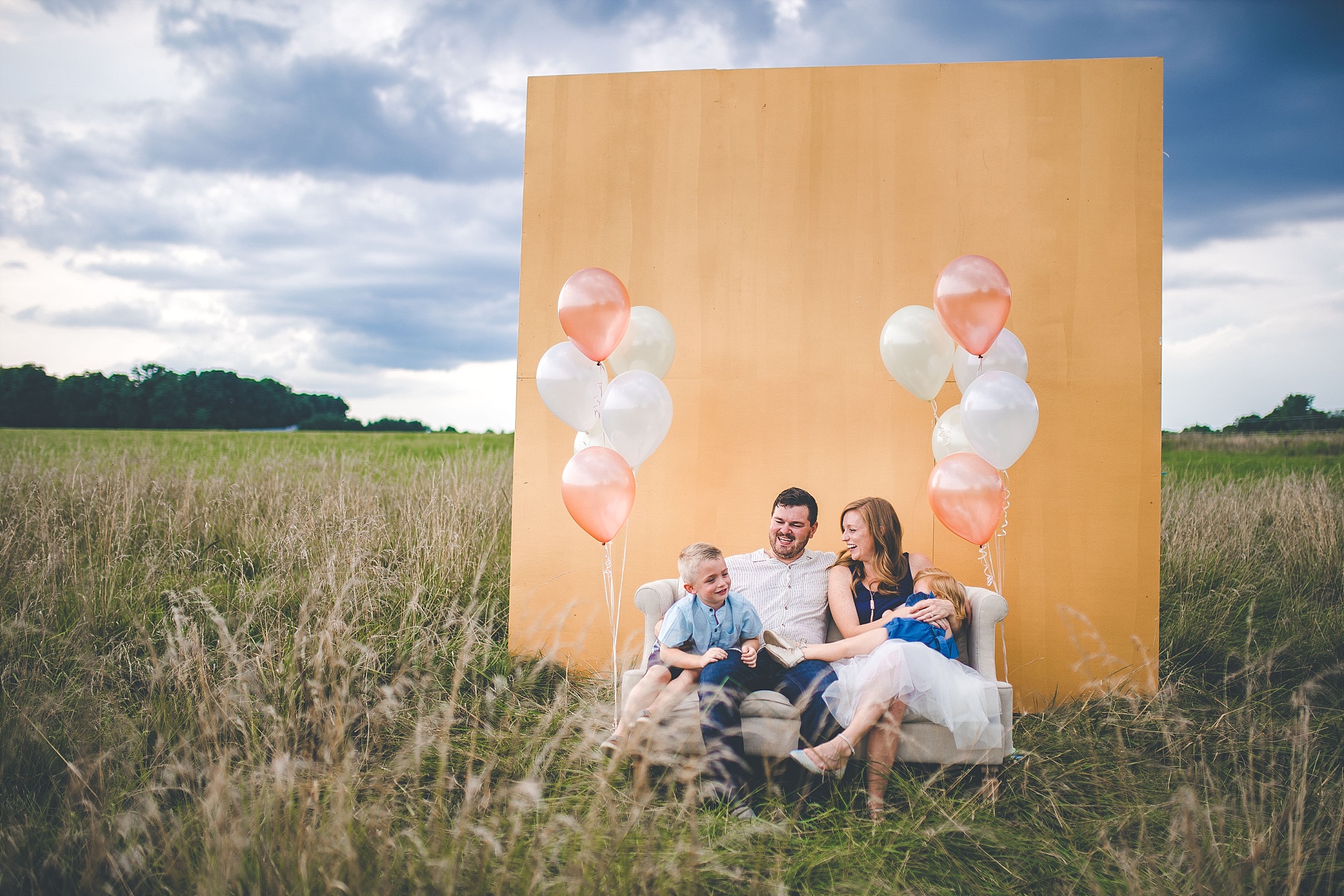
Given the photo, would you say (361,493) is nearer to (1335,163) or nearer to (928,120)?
(928,120)

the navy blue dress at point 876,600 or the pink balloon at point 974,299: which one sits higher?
the pink balloon at point 974,299

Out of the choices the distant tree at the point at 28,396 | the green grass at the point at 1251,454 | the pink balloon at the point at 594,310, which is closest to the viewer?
the pink balloon at the point at 594,310

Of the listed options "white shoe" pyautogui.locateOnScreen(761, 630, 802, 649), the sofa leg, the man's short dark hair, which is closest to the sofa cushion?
"white shoe" pyautogui.locateOnScreen(761, 630, 802, 649)

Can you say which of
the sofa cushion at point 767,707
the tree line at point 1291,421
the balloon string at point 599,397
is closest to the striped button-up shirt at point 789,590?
the sofa cushion at point 767,707

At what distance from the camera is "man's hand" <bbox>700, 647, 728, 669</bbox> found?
2461 mm

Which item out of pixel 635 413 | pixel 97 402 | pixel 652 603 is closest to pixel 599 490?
pixel 635 413

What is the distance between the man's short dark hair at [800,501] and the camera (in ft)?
9.52

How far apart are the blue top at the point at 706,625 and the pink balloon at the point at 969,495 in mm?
869

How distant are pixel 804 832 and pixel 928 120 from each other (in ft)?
10.5

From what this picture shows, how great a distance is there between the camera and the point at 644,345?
298cm

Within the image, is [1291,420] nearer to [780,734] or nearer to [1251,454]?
[1251,454]

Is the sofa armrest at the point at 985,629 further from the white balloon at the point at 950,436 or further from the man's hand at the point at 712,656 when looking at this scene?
the man's hand at the point at 712,656

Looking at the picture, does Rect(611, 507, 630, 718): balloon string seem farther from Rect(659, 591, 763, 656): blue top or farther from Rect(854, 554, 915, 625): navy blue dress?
Rect(854, 554, 915, 625): navy blue dress

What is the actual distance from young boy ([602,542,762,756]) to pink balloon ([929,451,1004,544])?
0.87 metres
